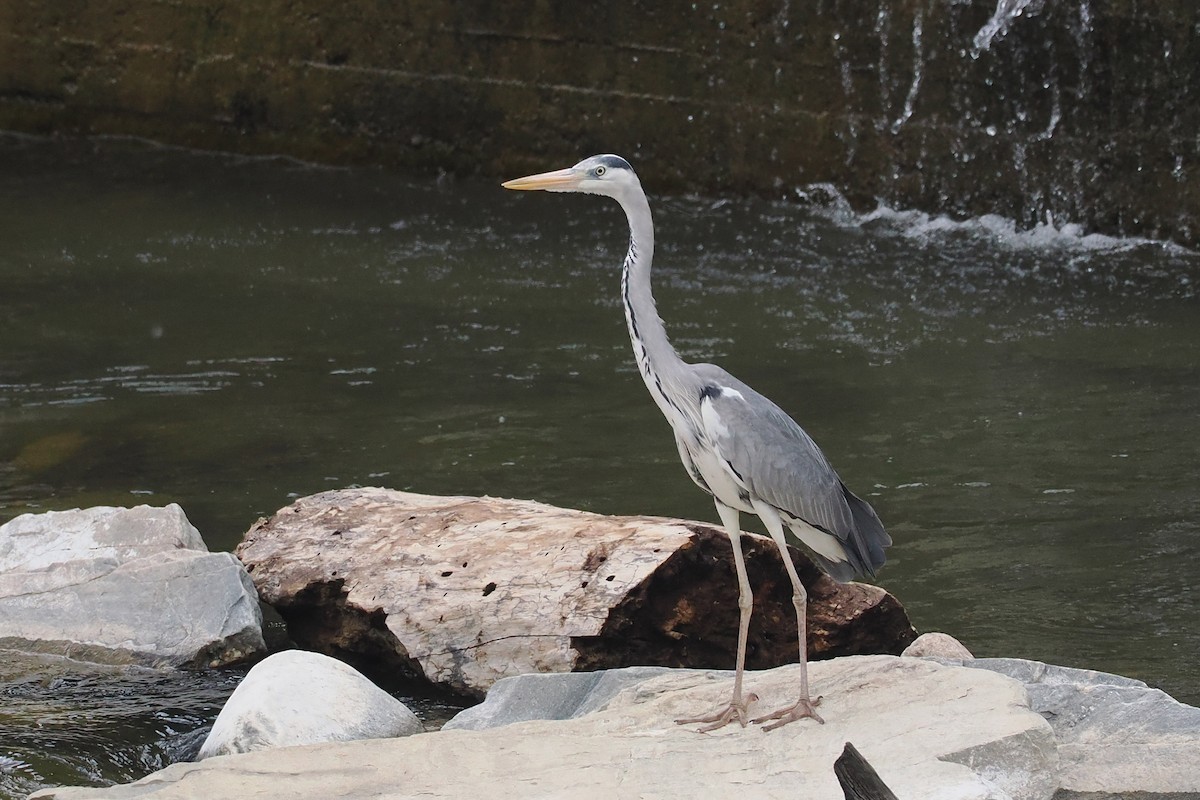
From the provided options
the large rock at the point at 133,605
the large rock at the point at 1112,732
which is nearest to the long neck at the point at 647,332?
the large rock at the point at 1112,732

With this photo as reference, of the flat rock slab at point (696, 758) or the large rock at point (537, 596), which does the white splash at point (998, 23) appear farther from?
the flat rock slab at point (696, 758)

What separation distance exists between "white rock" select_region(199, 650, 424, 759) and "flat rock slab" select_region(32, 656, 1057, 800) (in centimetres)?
39

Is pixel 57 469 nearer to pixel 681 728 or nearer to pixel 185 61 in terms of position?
pixel 681 728

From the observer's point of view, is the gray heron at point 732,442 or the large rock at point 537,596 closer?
the gray heron at point 732,442

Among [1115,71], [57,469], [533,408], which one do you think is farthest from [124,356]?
[1115,71]

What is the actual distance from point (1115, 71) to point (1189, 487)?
15.4ft

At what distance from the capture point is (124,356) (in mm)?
8703

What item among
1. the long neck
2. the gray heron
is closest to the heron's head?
the gray heron

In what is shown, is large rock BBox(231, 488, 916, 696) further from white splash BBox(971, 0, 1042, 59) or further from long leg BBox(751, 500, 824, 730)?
white splash BBox(971, 0, 1042, 59)

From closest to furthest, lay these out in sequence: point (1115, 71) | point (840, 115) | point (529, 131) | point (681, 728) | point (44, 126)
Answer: point (681, 728) → point (1115, 71) → point (840, 115) → point (529, 131) → point (44, 126)

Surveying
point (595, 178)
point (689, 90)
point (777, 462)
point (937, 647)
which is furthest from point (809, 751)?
point (689, 90)

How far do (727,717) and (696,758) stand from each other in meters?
0.34

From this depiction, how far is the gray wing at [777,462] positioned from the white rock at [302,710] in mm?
1259

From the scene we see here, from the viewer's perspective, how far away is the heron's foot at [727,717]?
4.30m
